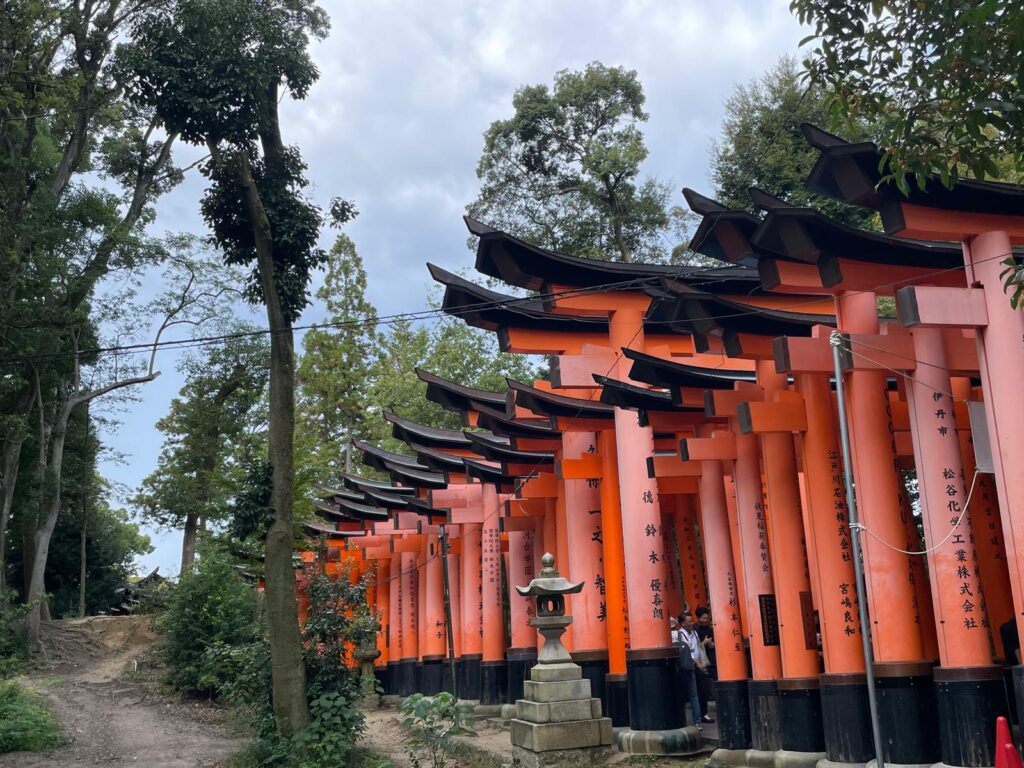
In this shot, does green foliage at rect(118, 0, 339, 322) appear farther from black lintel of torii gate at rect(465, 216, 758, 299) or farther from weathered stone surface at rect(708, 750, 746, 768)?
weathered stone surface at rect(708, 750, 746, 768)

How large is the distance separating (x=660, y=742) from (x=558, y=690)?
1.76m

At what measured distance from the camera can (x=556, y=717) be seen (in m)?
10.5

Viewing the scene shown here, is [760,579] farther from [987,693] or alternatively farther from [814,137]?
[814,137]

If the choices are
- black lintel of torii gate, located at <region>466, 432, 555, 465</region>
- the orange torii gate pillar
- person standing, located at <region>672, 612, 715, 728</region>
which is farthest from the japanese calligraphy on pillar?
black lintel of torii gate, located at <region>466, 432, 555, 465</region>

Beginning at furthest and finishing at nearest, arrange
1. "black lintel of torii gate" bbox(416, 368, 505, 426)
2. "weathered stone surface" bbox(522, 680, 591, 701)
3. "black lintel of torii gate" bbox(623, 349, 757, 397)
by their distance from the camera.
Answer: "black lintel of torii gate" bbox(416, 368, 505, 426) < "black lintel of torii gate" bbox(623, 349, 757, 397) < "weathered stone surface" bbox(522, 680, 591, 701)

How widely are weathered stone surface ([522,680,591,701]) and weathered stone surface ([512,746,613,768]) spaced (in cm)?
55

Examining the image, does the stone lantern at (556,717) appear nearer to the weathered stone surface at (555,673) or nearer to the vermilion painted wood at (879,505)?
the weathered stone surface at (555,673)

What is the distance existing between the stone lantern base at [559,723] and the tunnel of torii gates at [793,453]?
4.31 feet

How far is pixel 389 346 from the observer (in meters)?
36.3

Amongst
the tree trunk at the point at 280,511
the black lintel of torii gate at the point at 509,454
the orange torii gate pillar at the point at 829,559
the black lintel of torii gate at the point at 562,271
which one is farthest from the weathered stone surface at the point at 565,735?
the black lintel of torii gate at the point at 562,271

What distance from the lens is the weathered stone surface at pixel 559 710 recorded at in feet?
34.3

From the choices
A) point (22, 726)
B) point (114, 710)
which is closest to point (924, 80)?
point (22, 726)

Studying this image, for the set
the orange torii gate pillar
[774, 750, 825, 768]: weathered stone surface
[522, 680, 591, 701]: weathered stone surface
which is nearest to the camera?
the orange torii gate pillar

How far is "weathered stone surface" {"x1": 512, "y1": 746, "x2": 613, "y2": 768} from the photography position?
33.5 feet
